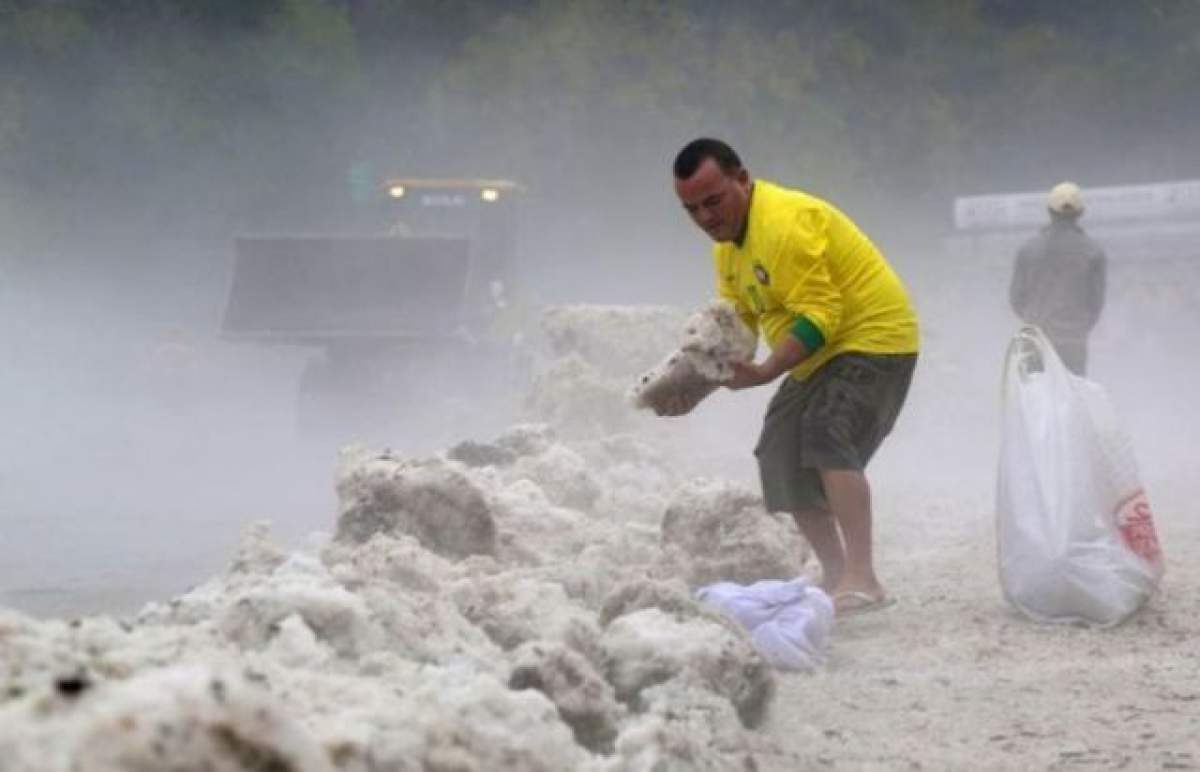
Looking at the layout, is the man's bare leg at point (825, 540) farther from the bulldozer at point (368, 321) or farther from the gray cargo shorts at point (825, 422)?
the bulldozer at point (368, 321)

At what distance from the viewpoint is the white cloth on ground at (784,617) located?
582 cm

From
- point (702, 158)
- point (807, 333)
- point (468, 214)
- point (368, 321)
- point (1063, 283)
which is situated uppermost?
point (468, 214)

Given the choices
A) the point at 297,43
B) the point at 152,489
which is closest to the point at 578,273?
the point at 297,43

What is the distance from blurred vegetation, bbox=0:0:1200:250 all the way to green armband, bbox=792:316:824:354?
2649cm

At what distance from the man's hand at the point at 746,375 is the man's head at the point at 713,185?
44 cm

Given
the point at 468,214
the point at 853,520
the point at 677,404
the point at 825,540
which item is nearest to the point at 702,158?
the point at 677,404

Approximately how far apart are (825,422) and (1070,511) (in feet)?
2.67

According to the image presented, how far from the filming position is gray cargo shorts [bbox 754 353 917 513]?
6.64 metres

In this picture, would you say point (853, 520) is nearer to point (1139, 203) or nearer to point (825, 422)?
point (825, 422)

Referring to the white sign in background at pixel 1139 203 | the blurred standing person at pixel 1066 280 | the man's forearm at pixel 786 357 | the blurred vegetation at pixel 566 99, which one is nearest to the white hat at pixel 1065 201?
the blurred standing person at pixel 1066 280

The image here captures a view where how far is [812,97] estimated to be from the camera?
145ft

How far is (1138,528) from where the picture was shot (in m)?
6.50

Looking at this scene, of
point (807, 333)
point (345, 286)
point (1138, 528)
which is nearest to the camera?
point (807, 333)

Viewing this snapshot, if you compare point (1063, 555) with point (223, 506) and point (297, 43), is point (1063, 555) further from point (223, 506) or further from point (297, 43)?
point (297, 43)
